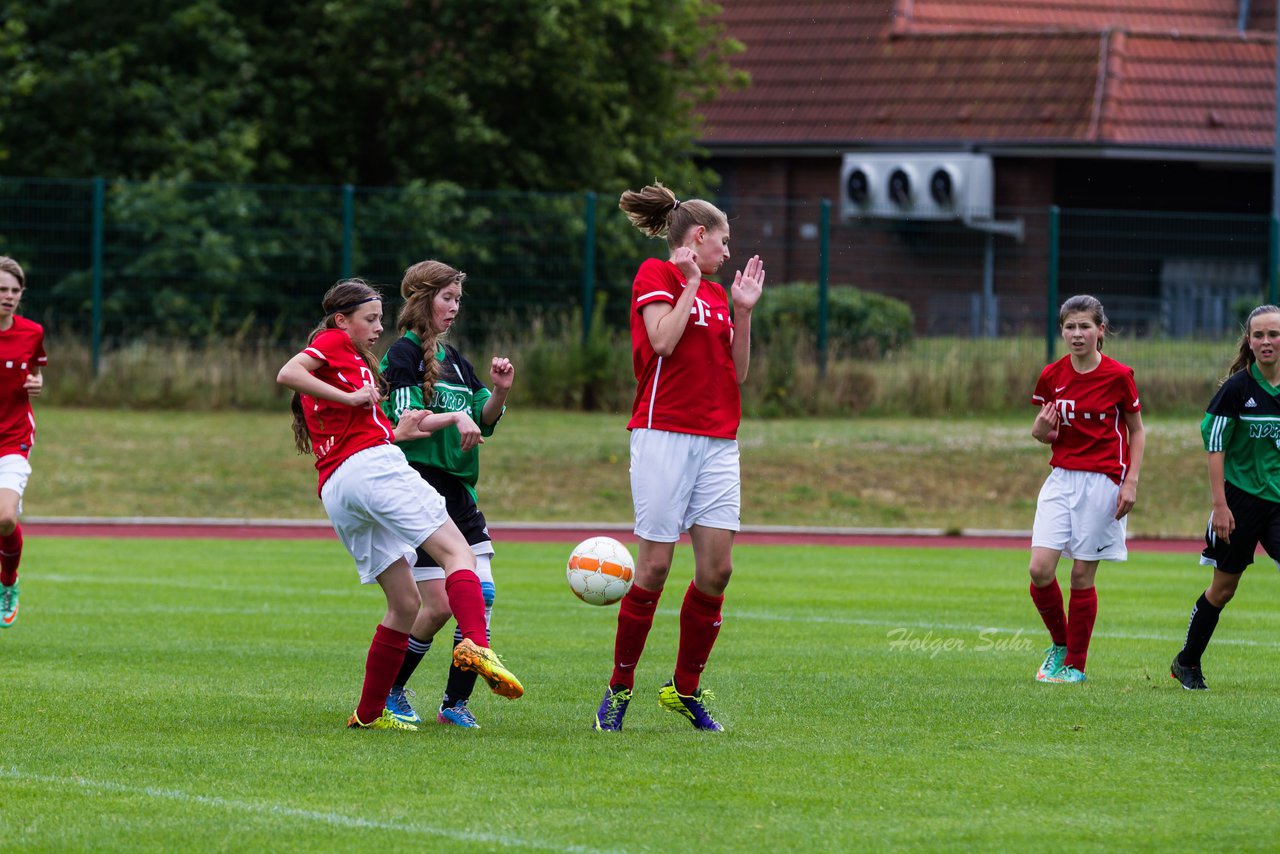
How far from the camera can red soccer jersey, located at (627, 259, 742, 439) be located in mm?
7473

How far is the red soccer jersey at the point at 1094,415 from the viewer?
9.47 meters

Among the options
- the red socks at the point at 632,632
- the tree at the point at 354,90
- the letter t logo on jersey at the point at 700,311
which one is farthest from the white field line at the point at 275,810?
the tree at the point at 354,90

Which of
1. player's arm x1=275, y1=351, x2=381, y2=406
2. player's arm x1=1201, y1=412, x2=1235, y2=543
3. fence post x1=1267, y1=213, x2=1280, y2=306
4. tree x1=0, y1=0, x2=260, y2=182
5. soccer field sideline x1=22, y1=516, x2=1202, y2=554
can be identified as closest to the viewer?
player's arm x1=275, y1=351, x2=381, y2=406

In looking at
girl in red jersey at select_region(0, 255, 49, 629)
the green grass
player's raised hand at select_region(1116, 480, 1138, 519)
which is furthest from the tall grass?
player's raised hand at select_region(1116, 480, 1138, 519)

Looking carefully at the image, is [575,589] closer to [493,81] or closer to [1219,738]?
[1219,738]

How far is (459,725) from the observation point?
7812 millimetres

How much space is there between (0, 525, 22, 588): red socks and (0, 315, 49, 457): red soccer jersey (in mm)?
484

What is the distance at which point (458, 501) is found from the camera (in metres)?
8.05

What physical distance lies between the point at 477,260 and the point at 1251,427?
1779 centimetres

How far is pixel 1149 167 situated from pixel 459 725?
102 feet

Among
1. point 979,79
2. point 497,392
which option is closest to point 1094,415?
point 497,392

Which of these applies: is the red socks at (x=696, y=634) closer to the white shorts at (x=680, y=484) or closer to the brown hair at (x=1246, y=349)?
the white shorts at (x=680, y=484)

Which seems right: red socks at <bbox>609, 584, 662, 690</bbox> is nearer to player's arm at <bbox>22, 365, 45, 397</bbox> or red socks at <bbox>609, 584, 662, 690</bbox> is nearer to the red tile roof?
player's arm at <bbox>22, 365, 45, 397</bbox>

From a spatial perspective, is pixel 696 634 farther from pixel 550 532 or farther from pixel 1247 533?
pixel 550 532
